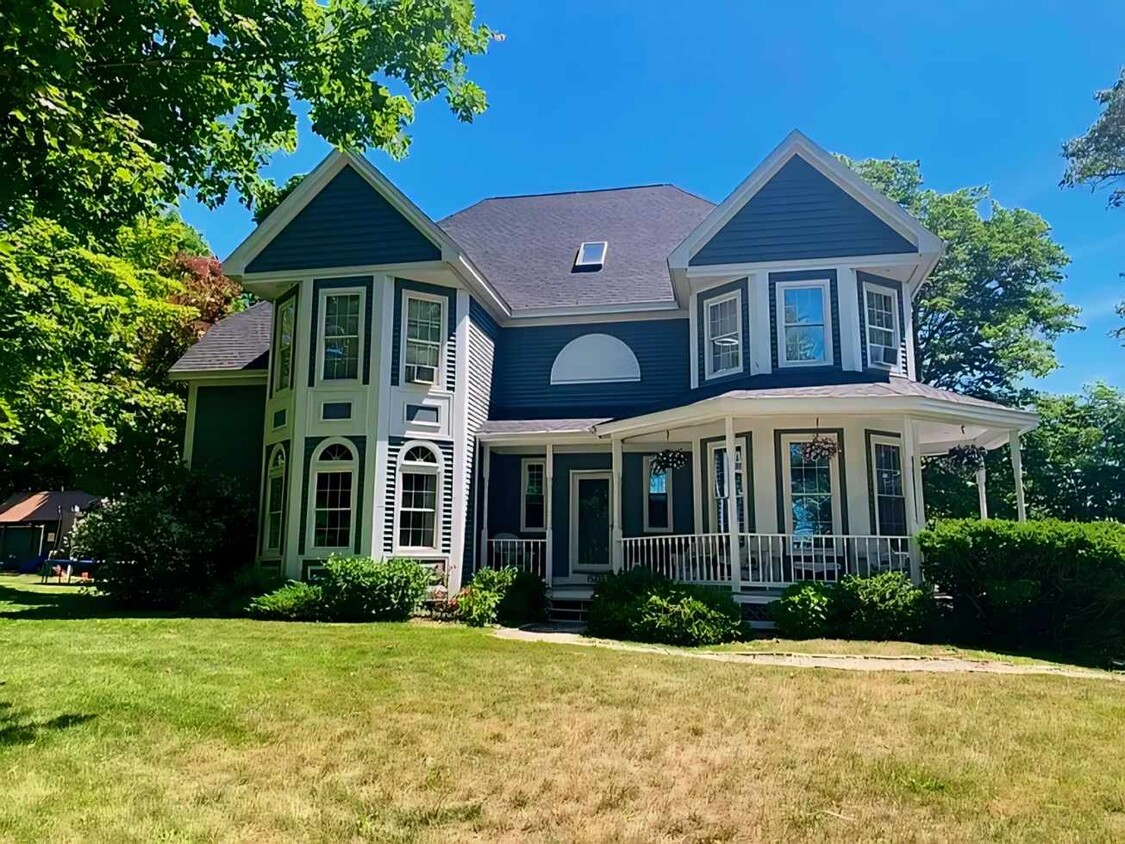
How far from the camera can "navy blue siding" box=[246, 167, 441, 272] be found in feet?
46.8

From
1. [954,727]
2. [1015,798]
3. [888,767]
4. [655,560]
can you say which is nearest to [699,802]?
[888,767]

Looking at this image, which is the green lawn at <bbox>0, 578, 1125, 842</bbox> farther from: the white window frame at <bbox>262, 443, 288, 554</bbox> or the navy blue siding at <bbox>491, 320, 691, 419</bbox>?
the navy blue siding at <bbox>491, 320, 691, 419</bbox>

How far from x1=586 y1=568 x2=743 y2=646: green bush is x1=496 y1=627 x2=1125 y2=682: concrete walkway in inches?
17.1

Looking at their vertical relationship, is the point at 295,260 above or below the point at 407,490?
above

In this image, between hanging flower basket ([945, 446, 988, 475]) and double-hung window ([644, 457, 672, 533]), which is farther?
double-hung window ([644, 457, 672, 533])

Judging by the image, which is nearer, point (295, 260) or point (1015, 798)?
point (1015, 798)

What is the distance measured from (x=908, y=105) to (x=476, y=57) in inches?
376

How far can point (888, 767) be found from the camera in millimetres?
5004

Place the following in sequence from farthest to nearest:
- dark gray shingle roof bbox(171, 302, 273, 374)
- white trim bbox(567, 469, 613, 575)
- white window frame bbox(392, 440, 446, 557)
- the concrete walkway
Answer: dark gray shingle roof bbox(171, 302, 273, 374)
white trim bbox(567, 469, 613, 575)
white window frame bbox(392, 440, 446, 557)
the concrete walkway

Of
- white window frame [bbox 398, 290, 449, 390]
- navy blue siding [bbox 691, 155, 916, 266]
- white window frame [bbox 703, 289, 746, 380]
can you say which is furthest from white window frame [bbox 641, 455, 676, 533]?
white window frame [bbox 398, 290, 449, 390]

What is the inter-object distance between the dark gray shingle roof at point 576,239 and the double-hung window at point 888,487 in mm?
5420

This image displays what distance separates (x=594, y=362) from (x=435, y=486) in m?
4.68

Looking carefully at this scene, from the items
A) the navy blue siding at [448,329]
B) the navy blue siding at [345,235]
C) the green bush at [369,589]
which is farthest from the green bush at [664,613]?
the navy blue siding at [345,235]

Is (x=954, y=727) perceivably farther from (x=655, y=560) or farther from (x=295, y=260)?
(x=295, y=260)
